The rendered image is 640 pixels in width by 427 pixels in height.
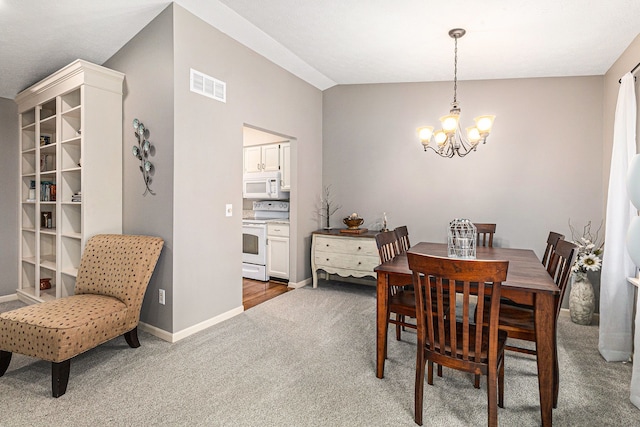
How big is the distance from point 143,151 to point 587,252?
425cm

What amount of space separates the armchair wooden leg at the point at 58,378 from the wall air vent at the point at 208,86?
2.21m

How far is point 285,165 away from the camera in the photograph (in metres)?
4.76

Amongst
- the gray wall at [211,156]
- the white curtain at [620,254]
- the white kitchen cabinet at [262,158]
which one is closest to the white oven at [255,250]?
the white kitchen cabinet at [262,158]

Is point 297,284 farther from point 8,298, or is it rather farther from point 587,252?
point 8,298

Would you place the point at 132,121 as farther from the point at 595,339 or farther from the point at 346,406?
the point at 595,339

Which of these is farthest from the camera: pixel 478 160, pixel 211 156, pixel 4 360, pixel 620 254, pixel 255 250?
pixel 255 250

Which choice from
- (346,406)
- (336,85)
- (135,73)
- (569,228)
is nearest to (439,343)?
(346,406)

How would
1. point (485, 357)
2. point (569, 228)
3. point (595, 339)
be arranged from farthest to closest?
point (569, 228)
point (595, 339)
point (485, 357)

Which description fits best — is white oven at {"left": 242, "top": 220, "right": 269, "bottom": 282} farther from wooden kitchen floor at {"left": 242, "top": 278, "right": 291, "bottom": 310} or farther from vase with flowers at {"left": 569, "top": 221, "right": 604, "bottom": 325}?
vase with flowers at {"left": 569, "top": 221, "right": 604, "bottom": 325}

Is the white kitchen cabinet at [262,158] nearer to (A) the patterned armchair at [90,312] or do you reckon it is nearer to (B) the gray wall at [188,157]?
A: (B) the gray wall at [188,157]

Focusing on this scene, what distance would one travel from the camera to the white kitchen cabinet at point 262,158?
16.0ft

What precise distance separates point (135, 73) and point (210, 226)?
155cm

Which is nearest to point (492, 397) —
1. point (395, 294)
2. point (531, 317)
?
point (531, 317)

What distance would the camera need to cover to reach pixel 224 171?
3236 mm
